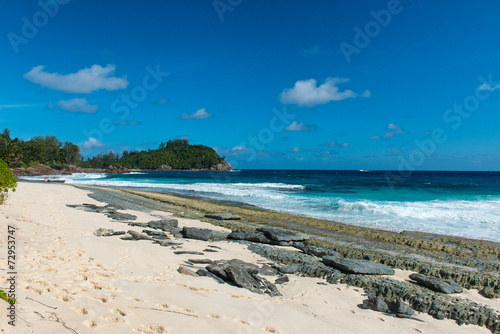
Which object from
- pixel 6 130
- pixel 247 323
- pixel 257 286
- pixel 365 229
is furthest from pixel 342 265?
pixel 6 130

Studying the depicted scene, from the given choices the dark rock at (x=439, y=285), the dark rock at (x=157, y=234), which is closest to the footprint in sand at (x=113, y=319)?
the dark rock at (x=157, y=234)

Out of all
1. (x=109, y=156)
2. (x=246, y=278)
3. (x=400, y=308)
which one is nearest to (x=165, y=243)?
(x=246, y=278)

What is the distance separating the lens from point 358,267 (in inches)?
270

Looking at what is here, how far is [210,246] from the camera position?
858cm

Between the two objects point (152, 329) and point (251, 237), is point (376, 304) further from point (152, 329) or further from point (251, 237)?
point (251, 237)

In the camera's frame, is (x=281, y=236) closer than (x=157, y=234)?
No

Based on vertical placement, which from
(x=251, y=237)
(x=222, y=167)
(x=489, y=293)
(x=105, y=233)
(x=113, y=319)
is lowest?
(x=489, y=293)

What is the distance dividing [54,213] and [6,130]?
10487cm

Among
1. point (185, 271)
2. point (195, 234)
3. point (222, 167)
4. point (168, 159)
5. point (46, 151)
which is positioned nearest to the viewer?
point (185, 271)

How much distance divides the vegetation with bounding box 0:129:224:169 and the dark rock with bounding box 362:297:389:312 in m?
81.7

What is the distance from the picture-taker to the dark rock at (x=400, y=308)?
196 inches

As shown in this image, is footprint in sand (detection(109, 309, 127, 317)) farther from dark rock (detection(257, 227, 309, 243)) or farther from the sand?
dark rock (detection(257, 227, 309, 243))

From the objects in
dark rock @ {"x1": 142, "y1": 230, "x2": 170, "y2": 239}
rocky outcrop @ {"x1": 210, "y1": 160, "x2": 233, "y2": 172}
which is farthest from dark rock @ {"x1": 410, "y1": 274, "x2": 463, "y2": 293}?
rocky outcrop @ {"x1": 210, "y1": 160, "x2": 233, "y2": 172}

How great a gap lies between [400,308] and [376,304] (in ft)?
1.29
